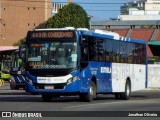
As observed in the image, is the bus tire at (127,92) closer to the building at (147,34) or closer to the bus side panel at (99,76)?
the bus side panel at (99,76)

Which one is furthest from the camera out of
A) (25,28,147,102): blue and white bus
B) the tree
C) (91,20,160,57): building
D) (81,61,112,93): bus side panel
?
(91,20,160,57): building

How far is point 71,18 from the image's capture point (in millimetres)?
89438

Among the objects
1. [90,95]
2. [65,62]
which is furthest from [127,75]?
[65,62]

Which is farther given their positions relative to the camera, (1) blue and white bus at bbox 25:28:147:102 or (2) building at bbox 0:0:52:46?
(2) building at bbox 0:0:52:46

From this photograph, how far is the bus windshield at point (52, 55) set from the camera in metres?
26.1

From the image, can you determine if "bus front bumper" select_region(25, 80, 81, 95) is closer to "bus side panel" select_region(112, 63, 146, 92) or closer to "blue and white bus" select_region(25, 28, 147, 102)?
"blue and white bus" select_region(25, 28, 147, 102)

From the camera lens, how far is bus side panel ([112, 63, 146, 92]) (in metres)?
29.9

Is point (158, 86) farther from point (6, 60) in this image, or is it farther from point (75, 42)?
point (6, 60)

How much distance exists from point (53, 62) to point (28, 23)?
87197 mm

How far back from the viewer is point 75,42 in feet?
86.2

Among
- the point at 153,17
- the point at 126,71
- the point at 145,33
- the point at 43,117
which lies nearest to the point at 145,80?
the point at 126,71

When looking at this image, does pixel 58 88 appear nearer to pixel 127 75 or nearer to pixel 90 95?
pixel 90 95

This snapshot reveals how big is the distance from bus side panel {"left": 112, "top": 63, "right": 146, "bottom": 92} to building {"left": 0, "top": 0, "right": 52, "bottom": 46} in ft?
260

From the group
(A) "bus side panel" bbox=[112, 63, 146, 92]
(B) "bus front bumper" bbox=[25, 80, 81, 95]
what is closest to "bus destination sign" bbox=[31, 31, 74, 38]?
(B) "bus front bumper" bbox=[25, 80, 81, 95]
